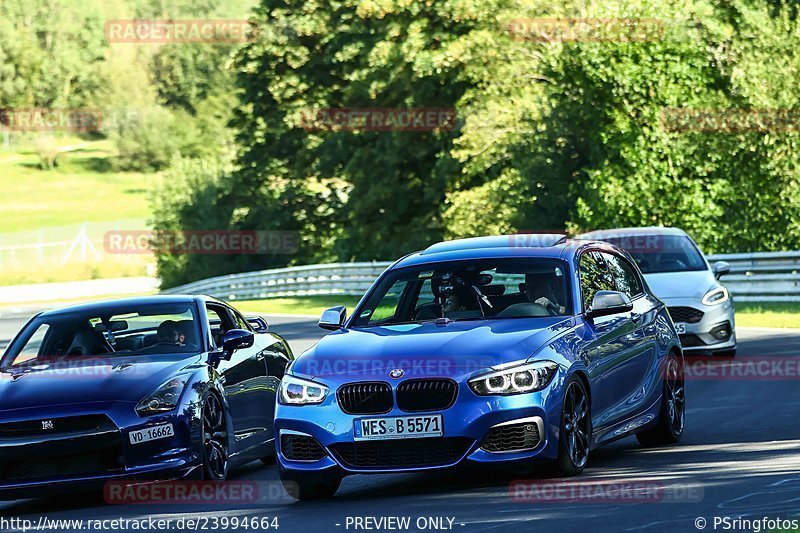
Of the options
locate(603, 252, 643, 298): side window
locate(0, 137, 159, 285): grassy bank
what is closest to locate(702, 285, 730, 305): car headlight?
locate(603, 252, 643, 298): side window

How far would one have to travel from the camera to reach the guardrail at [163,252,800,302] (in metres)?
30.8

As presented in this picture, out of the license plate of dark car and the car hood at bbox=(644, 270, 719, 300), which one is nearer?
the license plate of dark car

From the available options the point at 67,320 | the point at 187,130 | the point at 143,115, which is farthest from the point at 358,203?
the point at 143,115

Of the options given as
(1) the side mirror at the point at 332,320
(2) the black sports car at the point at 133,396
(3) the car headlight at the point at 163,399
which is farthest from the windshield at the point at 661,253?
(3) the car headlight at the point at 163,399

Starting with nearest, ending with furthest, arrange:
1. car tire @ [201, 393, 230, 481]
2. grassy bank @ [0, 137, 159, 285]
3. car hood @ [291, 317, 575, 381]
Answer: car hood @ [291, 317, 575, 381] → car tire @ [201, 393, 230, 481] → grassy bank @ [0, 137, 159, 285]

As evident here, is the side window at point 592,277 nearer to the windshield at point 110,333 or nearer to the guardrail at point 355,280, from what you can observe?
the windshield at point 110,333

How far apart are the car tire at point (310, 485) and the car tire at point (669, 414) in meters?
2.82

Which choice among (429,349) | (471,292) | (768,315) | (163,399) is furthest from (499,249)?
(768,315)

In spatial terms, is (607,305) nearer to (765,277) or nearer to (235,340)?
(235,340)

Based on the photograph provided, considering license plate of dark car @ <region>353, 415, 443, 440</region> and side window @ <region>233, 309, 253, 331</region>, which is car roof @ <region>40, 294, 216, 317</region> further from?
license plate of dark car @ <region>353, 415, 443, 440</region>

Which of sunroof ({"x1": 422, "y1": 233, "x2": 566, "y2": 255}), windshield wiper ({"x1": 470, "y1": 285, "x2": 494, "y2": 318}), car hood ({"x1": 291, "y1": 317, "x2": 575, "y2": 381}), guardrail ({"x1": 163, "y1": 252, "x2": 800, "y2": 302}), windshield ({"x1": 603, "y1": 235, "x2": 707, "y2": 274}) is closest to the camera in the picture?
car hood ({"x1": 291, "y1": 317, "x2": 575, "y2": 381})

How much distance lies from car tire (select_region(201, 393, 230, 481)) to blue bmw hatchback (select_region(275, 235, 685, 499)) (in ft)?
3.41

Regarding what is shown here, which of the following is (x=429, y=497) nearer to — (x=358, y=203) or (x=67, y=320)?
(x=67, y=320)

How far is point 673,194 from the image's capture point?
121ft
